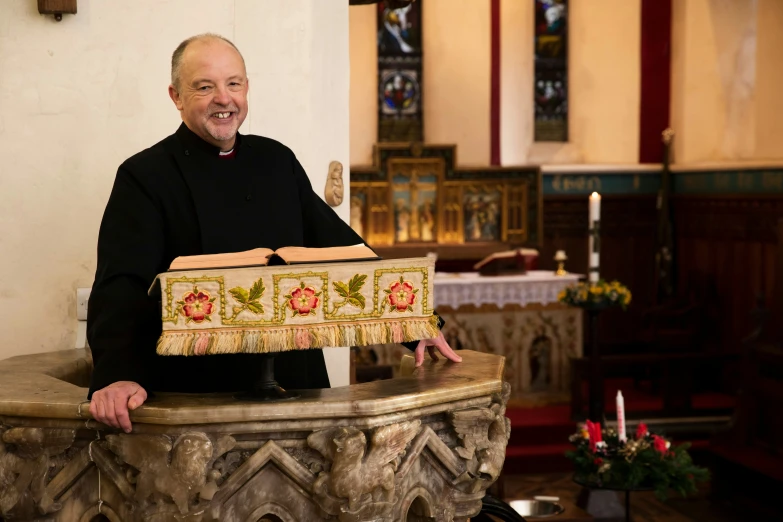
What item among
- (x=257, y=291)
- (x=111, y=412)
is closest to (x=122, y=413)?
(x=111, y=412)

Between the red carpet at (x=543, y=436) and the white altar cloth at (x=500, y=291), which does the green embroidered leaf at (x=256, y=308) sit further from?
the white altar cloth at (x=500, y=291)

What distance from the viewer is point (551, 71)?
1127cm

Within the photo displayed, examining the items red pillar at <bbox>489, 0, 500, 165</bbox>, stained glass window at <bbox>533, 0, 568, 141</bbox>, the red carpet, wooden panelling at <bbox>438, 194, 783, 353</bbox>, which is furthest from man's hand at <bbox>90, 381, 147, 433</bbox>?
stained glass window at <bbox>533, 0, 568, 141</bbox>

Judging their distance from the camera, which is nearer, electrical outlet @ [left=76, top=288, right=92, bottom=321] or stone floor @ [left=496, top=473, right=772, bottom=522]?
electrical outlet @ [left=76, top=288, right=92, bottom=321]

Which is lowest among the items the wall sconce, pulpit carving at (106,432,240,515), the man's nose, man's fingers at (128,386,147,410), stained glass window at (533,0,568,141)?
pulpit carving at (106,432,240,515)

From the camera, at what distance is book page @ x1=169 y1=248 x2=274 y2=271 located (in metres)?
2.49

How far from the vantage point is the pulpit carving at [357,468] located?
98.2 inches

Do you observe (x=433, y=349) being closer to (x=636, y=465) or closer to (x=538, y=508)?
(x=636, y=465)

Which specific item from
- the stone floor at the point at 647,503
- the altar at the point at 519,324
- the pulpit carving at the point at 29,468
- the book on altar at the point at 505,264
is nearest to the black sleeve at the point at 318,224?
the pulpit carving at the point at 29,468

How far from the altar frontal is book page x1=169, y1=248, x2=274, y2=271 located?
1.7 inches

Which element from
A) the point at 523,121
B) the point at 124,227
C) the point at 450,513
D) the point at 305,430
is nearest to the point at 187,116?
the point at 124,227

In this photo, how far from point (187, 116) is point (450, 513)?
118 centimetres

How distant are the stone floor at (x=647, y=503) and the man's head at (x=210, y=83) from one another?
13.2ft

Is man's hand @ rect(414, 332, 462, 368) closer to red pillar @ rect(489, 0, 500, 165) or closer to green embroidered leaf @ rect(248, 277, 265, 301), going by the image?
green embroidered leaf @ rect(248, 277, 265, 301)
